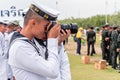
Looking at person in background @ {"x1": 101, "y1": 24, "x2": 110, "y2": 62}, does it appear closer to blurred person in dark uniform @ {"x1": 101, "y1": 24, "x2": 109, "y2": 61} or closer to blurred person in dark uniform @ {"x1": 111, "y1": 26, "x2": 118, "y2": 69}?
blurred person in dark uniform @ {"x1": 101, "y1": 24, "x2": 109, "y2": 61}

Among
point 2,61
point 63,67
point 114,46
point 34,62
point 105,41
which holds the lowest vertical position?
point 105,41

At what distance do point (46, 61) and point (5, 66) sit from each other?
466 cm

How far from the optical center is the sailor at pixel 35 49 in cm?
296

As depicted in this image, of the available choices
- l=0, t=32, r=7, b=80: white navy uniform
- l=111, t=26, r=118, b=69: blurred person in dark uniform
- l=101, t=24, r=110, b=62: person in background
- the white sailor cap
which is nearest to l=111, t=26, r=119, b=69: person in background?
l=111, t=26, r=118, b=69: blurred person in dark uniform

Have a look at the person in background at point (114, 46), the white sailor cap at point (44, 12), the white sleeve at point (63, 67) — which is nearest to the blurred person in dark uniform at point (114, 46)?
the person in background at point (114, 46)

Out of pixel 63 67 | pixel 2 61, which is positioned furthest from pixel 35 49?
pixel 2 61

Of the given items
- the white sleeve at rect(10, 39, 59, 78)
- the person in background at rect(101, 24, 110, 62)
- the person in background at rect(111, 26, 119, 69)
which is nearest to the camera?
the white sleeve at rect(10, 39, 59, 78)

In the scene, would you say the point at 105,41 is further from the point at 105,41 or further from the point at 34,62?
the point at 34,62

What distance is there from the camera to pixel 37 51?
3.10 m

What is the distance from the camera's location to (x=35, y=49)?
308 centimetres

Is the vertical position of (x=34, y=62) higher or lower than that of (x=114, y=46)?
higher

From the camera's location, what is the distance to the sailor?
2963 millimetres

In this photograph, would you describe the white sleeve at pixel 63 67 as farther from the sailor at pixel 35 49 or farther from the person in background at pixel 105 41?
the person in background at pixel 105 41

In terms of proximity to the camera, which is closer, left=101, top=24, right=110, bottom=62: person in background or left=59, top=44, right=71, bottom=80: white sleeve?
left=59, top=44, right=71, bottom=80: white sleeve
